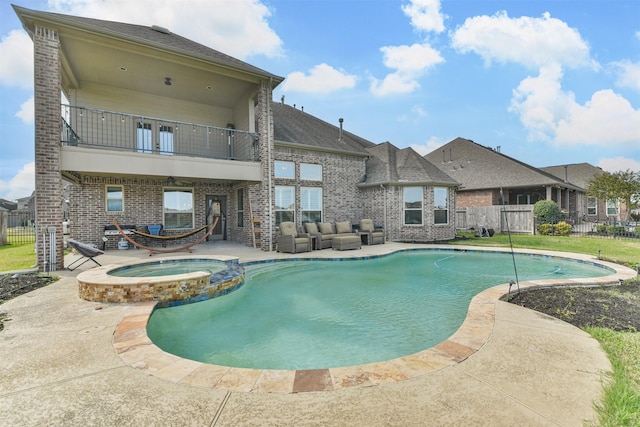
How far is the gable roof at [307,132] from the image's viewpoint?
1184 cm

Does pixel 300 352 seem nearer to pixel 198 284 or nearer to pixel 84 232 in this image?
pixel 198 284

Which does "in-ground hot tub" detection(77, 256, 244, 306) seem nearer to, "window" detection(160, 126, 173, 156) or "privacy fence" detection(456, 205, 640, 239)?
"window" detection(160, 126, 173, 156)

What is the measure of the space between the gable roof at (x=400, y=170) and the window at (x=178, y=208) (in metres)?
7.52

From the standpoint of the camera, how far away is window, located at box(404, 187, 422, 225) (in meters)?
13.0

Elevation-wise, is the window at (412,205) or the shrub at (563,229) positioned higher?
the window at (412,205)

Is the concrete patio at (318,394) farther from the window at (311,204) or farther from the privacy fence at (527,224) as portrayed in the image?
the privacy fence at (527,224)

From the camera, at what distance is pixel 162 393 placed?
6.68ft

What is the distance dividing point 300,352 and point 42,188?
24.2 ft

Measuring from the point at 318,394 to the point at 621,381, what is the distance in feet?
7.38

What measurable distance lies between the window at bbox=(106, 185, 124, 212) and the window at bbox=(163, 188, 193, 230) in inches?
54.9

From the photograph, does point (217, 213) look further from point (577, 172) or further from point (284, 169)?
point (577, 172)

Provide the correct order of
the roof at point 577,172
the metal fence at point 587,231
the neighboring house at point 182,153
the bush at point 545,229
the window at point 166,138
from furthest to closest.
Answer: the roof at point 577,172 → the bush at point 545,229 → the metal fence at point 587,231 → the window at point 166,138 → the neighboring house at point 182,153

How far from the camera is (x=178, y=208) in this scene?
1131 cm

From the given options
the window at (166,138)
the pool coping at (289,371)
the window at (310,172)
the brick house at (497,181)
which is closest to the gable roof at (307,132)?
the window at (310,172)
